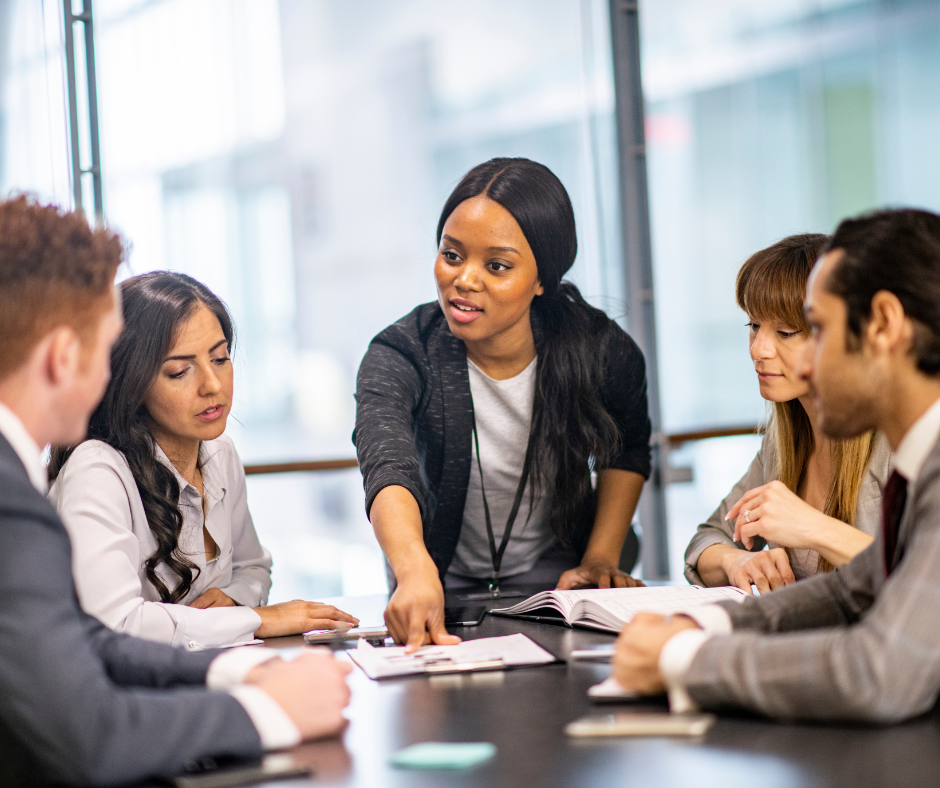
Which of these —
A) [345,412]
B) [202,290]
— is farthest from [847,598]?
[345,412]

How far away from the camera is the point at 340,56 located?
3.67 metres

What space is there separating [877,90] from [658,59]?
0.95 meters

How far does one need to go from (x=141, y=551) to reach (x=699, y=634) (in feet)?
3.18

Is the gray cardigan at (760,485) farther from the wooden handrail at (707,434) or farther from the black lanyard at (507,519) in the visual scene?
the wooden handrail at (707,434)

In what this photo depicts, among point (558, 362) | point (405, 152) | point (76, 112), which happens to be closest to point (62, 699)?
point (558, 362)

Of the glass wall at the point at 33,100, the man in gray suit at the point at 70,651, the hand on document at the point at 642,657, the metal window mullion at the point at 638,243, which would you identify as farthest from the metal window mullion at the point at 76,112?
the hand on document at the point at 642,657

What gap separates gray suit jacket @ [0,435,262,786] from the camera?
848 millimetres

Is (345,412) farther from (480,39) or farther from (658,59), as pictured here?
(658,59)

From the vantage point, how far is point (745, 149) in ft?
13.1

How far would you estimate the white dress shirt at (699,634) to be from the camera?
1.00 m

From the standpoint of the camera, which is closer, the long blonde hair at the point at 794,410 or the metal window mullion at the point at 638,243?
the long blonde hair at the point at 794,410

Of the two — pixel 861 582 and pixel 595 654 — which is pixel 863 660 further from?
pixel 595 654

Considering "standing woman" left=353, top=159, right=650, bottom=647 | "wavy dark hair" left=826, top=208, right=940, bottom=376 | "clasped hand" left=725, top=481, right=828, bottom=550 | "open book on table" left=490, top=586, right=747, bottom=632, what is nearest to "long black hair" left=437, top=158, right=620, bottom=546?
"standing woman" left=353, top=159, right=650, bottom=647

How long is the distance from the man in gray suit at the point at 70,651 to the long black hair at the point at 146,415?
1.65ft
